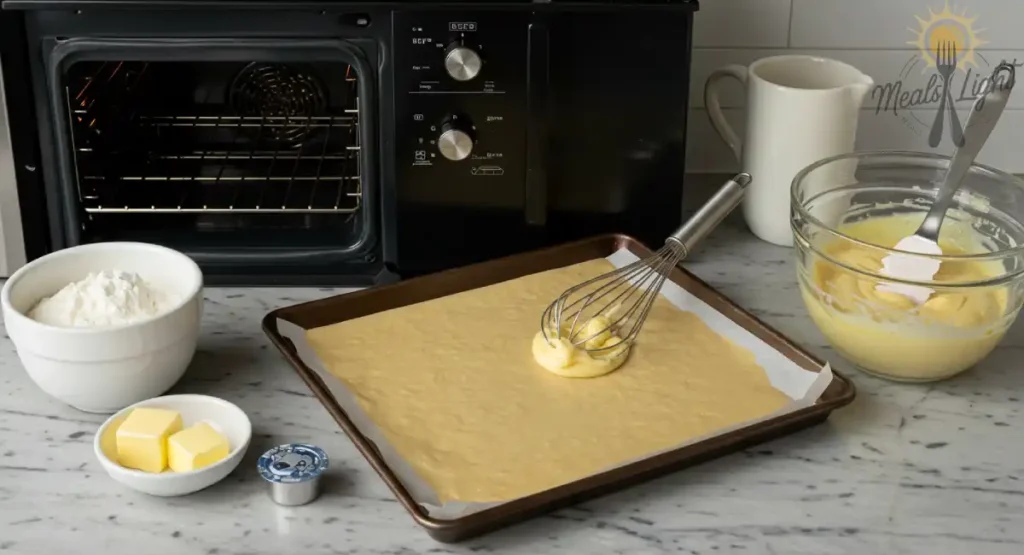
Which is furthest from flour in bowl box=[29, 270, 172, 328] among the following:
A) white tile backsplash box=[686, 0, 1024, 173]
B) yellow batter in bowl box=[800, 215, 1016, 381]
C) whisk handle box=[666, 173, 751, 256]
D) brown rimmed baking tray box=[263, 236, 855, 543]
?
white tile backsplash box=[686, 0, 1024, 173]

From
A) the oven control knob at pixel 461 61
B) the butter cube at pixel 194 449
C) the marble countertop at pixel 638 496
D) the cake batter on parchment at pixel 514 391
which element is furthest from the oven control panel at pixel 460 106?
the butter cube at pixel 194 449

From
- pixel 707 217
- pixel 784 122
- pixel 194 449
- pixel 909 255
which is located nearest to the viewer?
pixel 194 449

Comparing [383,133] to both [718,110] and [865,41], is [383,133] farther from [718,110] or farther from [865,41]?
[865,41]

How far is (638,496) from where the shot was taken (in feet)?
2.88

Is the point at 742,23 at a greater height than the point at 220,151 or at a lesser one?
greater

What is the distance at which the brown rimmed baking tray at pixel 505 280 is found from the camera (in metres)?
0.83


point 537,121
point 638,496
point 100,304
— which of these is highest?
point 537,121

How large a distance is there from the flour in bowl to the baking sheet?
0.14 meters

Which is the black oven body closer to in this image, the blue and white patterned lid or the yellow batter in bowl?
the yellow batter in bowl

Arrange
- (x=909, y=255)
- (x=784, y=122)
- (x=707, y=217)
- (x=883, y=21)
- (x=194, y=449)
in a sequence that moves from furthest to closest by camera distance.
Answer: (x=883, y=21), (x=784, y=122), (x=707, y=217), (x=909, y=255), (x=194, y=449)

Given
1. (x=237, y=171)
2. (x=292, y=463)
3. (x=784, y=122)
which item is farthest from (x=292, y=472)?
(x=784, y=122)

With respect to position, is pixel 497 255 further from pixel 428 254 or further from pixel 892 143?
pixel 892 143

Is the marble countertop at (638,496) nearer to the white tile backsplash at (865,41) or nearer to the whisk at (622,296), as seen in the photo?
the whisk at (622,296)

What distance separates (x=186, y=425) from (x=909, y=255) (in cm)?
58
